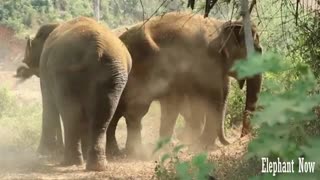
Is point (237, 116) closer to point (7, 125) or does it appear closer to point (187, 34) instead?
point (187, 34)

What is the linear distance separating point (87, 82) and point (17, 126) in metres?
4.59

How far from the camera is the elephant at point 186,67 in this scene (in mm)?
9742

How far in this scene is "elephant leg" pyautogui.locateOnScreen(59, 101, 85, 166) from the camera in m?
7.71

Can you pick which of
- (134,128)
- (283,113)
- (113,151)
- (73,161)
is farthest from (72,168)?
(283,113)

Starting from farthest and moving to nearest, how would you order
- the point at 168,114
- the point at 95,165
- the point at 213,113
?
the point at 168,114 → the point at 213,113 → the point at 95,165

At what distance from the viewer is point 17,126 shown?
38.4 feet

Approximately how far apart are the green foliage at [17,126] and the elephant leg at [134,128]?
5.13 ft

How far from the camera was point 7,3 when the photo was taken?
28.7 m

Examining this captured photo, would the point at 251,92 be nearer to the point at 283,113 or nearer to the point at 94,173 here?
the point at 94,173

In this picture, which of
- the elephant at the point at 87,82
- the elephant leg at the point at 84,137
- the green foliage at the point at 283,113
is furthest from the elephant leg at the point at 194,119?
the green foliage at the point at 283,113

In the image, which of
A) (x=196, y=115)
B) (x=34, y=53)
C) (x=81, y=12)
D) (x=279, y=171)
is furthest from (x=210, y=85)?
(x=81, y=12)

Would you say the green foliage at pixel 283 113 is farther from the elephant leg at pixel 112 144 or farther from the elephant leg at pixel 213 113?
the elephant leg at pixel 213 113

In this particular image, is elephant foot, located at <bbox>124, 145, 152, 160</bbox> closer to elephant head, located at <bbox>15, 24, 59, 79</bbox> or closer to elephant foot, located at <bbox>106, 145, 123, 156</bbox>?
elephant foot, located at <bbox>106, 145, 123, 156</bbox>

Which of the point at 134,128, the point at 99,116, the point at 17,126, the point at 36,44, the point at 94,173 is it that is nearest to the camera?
the point at 94,173
